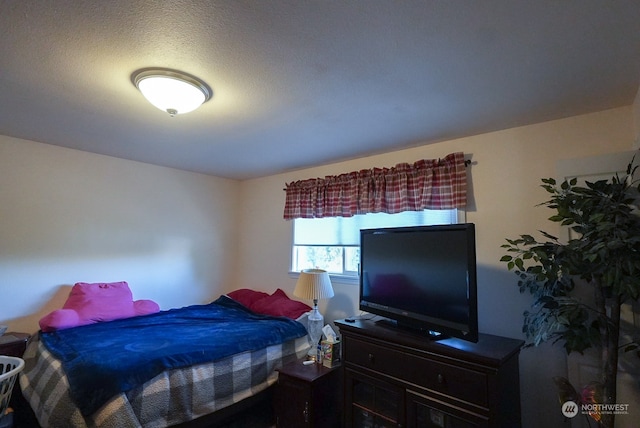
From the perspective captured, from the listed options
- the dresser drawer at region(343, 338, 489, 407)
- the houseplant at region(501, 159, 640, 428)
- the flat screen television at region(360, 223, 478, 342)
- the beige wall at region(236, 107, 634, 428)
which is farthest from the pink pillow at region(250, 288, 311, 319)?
the houseplant at region(501, 159, 640, 428)

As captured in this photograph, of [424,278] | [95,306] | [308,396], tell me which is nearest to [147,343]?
[95,306]

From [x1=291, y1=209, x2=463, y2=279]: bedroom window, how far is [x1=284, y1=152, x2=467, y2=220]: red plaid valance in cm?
11

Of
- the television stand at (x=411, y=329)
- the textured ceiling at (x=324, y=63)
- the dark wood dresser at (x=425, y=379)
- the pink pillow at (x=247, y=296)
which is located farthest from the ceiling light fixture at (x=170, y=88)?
the pink pillow at (x=247, y=296)

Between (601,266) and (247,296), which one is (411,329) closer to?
(601,266)

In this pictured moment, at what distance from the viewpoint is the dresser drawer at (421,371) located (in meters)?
1.61

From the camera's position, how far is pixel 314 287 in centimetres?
276

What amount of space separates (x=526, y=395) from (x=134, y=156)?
3999 mm

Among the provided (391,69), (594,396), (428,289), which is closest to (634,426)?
(594,396)

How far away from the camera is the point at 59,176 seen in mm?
3014

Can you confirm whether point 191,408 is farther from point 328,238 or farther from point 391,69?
point 391,69

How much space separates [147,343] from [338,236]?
1903 mm

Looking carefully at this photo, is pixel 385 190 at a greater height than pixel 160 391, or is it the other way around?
pixel 385 190

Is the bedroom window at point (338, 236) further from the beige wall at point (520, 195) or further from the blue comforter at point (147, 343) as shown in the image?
the blue comforter at point (147, 343)

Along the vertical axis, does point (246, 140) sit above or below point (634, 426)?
above
